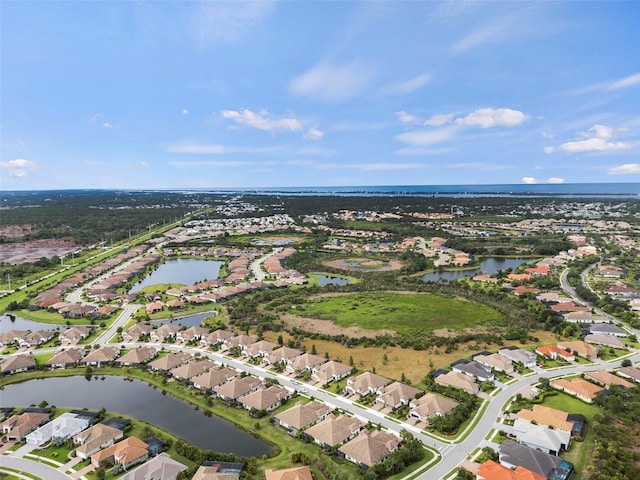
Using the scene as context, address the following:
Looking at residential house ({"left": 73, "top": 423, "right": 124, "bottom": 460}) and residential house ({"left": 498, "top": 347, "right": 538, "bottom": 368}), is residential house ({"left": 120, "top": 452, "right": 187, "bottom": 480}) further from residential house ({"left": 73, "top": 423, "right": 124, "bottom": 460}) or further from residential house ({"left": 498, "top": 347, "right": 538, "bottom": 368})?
residential house ({"left": 498, "top": 347, "right": 538, "bottom": 368})

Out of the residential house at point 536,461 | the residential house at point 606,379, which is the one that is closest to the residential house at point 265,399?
the residential house at point 536,461

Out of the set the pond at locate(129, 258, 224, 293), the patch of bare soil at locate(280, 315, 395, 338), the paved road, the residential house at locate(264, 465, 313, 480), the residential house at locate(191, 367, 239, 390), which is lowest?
the paved road

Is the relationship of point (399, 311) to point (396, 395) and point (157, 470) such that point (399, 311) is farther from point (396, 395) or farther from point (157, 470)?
point (157, 470)

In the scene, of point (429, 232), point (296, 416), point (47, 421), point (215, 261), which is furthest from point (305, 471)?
point (429, 232)

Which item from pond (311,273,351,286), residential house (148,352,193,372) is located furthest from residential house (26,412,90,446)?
pond (311,273,351,286)

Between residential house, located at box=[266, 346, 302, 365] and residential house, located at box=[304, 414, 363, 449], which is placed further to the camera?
residential house, located at box=[266, 346, 302, 365]

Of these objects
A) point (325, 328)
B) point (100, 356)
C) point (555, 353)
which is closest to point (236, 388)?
point (100, 356)
